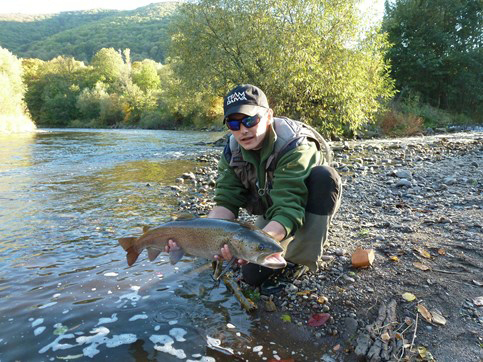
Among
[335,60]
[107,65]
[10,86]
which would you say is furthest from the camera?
[107,65]

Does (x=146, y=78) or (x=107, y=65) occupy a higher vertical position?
(x=107, y=65)

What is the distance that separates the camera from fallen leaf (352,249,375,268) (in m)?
3.51

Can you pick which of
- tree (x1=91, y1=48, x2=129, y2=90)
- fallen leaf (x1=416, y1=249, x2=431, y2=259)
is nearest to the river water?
fallen leaf (x1=416, y1=249, x2=431, y2=259)

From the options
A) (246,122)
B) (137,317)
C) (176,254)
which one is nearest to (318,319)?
(176,254)

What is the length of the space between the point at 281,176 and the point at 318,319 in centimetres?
128

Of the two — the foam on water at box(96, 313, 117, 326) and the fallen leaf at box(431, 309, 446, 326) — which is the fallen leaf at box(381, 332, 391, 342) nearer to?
the fallen leaf at box(431, 309, 446, 326)

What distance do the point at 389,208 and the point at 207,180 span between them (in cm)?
509

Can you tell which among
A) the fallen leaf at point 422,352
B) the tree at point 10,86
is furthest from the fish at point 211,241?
the tree at point 10,86

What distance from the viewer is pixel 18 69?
1898 inches

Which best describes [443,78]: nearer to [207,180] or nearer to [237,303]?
[207,180]

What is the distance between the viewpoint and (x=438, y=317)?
271 centimetres

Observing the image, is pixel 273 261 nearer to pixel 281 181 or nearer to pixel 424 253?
pixel 281 181

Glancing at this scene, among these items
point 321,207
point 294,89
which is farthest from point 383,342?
point 294,89

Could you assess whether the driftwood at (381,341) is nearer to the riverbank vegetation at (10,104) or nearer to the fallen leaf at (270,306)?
the fallen leaf at (270,306)
